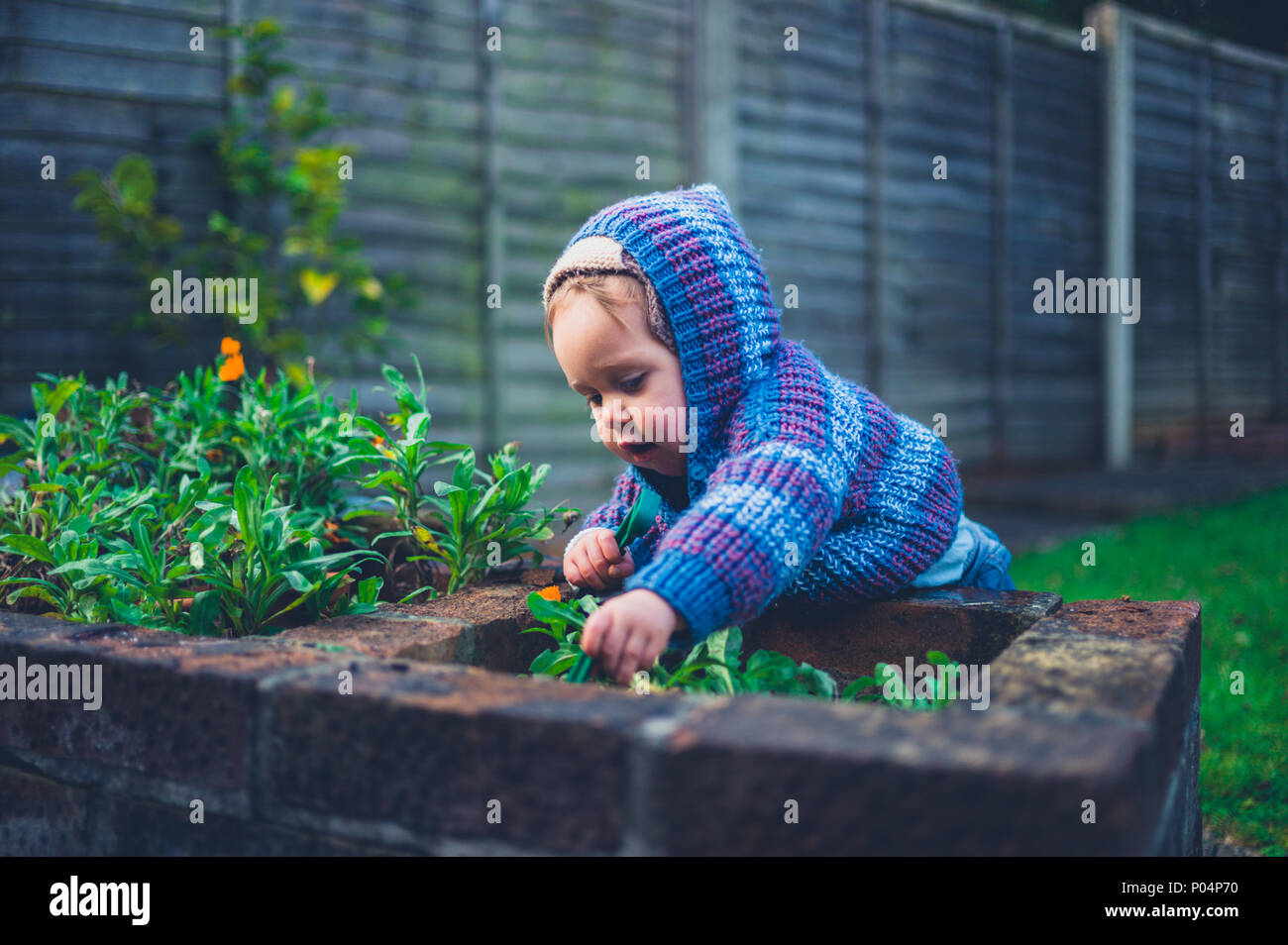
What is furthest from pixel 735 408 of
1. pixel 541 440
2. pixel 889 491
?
pixel 541 440

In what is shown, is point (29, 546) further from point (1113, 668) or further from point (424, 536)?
point (1113, 668)

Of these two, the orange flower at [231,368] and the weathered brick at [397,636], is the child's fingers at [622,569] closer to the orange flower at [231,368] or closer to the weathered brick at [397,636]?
the weathered brick at [397,636]

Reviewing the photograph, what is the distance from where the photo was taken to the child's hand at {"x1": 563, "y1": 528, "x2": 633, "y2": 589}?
178cm

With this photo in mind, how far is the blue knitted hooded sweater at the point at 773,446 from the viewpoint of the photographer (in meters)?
1.46

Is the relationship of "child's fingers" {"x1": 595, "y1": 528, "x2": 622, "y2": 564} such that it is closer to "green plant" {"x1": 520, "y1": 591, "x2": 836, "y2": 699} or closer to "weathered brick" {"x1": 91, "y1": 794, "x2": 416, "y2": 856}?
"green plant" {"x1": 520, "y1": 591, "x2": 836, "y2": 699}

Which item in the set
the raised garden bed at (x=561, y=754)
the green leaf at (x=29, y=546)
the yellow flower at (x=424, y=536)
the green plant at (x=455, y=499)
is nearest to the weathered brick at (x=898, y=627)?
the raised garden bed at (x=561, y=754)

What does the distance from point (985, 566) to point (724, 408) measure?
0.61m

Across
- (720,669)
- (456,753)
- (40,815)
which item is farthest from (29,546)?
(720,669)

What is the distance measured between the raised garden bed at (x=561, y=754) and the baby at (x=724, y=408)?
0.24 m

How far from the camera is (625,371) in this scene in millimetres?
1710

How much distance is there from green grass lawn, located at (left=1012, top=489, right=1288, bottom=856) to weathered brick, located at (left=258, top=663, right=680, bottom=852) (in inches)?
62.4
